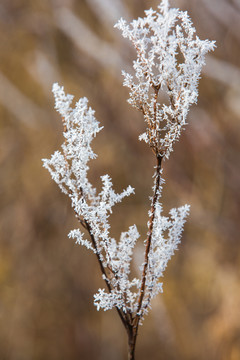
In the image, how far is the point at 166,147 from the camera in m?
0.34

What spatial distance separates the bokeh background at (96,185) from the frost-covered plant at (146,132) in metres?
1.23

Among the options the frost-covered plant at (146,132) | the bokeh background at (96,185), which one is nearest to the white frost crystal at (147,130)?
the frost-covered plant at (146,132)

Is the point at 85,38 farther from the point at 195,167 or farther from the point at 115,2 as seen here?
the point at 195,167

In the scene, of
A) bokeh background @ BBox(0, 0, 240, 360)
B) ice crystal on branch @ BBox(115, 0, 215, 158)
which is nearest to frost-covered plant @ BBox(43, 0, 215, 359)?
ice crystal on branch @ BBox(115, 0, 215, 158)

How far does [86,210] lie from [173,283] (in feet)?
6.10

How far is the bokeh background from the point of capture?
5.81 feet

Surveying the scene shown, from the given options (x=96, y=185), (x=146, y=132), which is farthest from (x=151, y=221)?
(x=96, y=185)

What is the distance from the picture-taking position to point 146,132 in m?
0.36

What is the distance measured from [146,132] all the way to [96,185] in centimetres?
166

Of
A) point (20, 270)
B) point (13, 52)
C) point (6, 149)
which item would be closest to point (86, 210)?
point (20, 270)

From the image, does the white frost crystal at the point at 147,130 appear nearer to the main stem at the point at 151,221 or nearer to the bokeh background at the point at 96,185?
the main stem at the point at 151,221

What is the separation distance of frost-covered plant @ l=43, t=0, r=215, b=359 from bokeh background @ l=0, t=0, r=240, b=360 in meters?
1.23

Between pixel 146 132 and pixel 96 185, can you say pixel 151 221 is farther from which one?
pixel 96 185

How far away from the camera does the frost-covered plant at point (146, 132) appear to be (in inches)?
12.9
